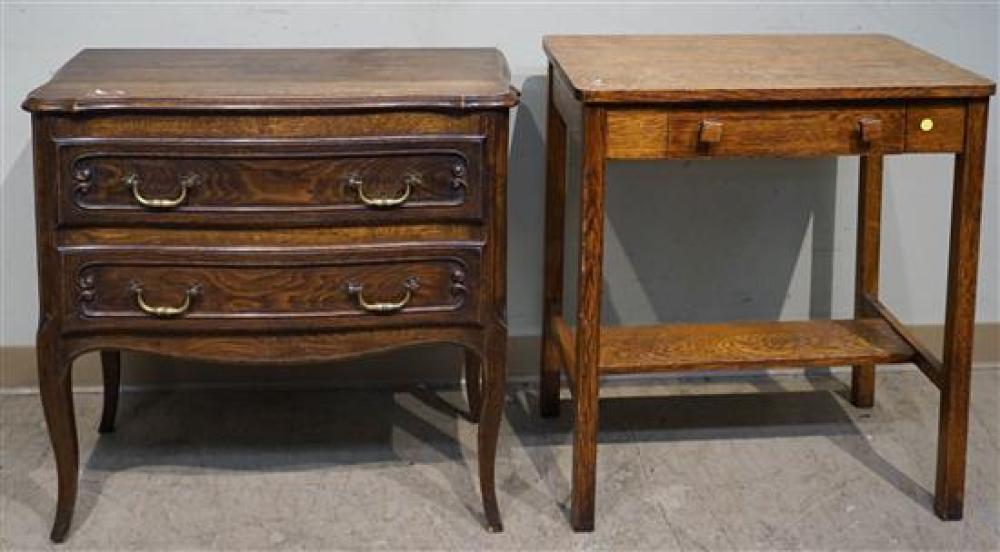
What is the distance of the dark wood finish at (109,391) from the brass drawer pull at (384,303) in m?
0.81

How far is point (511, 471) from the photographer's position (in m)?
3.17

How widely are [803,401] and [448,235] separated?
113 centimetres

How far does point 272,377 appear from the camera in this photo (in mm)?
3570

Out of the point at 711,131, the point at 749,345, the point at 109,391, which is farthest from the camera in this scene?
the point at 109,391

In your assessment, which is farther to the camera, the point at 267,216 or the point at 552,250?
the point at 552,250

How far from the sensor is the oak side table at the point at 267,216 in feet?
8.87

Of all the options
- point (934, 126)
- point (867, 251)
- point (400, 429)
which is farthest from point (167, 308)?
point (867, 251)

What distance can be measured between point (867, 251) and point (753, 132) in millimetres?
813

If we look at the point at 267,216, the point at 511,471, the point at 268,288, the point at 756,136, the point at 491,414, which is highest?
the point at 756,136

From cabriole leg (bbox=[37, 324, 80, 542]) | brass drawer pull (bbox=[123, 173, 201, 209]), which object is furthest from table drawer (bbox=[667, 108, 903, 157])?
cabriole leg (bbox=[37, 324, 80, 542])

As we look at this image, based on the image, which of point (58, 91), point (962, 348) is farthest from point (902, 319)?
point (58, 91)

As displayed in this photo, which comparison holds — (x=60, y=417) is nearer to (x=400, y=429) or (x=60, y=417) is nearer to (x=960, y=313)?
(x=400, y=429)

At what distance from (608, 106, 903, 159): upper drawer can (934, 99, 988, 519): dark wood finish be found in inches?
5.6

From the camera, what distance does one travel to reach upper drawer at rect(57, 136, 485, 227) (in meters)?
2.71
